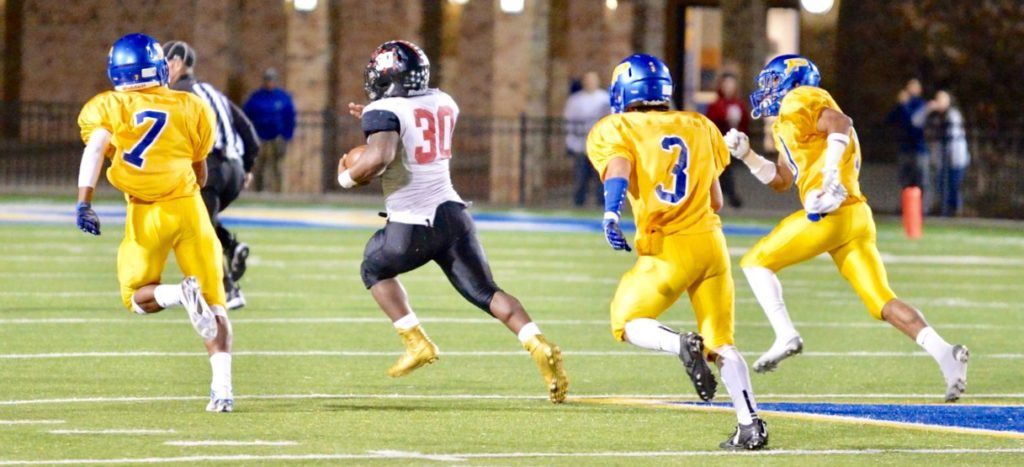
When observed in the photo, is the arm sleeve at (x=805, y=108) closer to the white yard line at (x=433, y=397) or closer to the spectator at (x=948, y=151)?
the white yard line at (x=433, y=397)

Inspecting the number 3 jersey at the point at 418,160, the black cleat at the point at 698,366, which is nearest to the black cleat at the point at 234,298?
the number 3 jersey at the point at 418,160

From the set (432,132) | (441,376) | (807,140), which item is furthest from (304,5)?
(432,132)

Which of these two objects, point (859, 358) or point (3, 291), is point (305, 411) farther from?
point (3, 291)

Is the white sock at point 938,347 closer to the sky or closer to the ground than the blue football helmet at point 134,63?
closer to the ground

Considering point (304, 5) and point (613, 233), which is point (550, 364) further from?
point (304, 5)

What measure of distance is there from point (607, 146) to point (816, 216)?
180cm

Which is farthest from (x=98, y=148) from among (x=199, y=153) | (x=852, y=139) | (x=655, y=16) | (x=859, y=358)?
(x=655, y=16)

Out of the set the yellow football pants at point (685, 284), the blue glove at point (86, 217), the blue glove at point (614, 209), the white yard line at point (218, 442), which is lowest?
the white yard line at point (218, 442)

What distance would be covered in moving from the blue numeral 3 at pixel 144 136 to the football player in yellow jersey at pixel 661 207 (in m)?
2.14

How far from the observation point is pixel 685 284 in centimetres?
912

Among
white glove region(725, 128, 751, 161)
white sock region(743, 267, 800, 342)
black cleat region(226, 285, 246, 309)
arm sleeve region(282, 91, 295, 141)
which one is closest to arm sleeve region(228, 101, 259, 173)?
black cleat region(226, 285, 246, 309)

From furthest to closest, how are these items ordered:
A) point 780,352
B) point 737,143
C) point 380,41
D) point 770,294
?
1. point 380,41
2. point 770,294
3. point 780,352
4. point 737,143

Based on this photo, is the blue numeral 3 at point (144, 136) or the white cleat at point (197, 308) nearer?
the white cleat at point (197, 308)

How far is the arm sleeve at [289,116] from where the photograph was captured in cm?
2864
